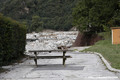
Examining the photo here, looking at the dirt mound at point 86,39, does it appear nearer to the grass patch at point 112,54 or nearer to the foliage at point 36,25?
the grass patch at point 112,54

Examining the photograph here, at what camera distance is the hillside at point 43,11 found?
163 metres

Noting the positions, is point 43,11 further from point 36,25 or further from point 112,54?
point 112,54

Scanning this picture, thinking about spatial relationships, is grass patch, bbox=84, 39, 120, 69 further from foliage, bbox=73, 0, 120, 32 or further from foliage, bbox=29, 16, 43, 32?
foliage, bbox=29, 16, 43, 32

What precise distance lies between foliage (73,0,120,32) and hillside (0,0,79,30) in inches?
4465

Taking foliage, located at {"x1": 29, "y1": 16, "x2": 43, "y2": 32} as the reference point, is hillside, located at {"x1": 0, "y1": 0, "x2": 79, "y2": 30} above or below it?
above

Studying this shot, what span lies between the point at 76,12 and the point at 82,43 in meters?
6.71

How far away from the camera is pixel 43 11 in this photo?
180m

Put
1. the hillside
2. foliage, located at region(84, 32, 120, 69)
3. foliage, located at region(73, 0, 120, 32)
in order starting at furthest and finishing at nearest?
the hillside < foliage, located at region(73, 0, 120, 32) < foliage, located at region(84, 32, 120, 69)

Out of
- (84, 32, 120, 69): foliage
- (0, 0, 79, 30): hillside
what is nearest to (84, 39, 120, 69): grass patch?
(84, 32, 120, 69): foliage

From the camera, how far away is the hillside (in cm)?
16275

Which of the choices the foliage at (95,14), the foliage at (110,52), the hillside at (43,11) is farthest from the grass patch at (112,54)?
the hillside at (43,11)

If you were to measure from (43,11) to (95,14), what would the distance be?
14525 cm

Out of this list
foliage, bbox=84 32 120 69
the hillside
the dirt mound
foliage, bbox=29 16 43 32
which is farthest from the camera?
the hillside

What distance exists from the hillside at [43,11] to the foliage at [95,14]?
11340 cm
